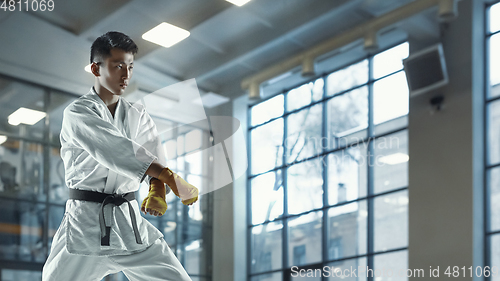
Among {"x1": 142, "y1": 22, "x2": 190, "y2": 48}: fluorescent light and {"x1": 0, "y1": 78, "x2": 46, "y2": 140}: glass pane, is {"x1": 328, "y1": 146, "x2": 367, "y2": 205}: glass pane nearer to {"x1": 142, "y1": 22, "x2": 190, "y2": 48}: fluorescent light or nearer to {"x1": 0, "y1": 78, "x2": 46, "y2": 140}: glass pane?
{"x1": 142, "y1": 22, "x2": 190, "y2": 48}: fluorescent light

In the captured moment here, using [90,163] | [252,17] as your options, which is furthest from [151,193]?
[252,17]

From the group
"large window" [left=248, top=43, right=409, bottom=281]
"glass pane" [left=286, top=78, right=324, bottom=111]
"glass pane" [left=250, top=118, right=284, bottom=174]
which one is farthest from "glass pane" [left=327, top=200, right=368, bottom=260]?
"glass pane" [left=286, top=78, right=324, bottom=111]

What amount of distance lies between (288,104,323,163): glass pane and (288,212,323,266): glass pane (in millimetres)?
657

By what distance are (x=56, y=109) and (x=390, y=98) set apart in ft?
10.4

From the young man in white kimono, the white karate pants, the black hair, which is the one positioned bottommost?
the white karate pants

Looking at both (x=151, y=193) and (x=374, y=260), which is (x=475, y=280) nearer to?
(x=374, y=260)

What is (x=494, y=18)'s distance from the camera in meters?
4.79

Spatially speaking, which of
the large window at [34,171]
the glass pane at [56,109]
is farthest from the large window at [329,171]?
the glass pane at [56,109]

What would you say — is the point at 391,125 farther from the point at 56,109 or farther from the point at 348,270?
the point at 56,109

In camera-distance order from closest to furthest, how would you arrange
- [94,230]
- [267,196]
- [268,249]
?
[94,230]
[267,196]
[268,249]

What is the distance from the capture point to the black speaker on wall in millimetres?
4664

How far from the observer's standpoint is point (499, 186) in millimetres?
4555

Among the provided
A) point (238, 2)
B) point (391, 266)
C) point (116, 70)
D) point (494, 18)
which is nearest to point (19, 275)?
point (238, 2)

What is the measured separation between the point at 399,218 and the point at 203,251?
2002 millimetres
